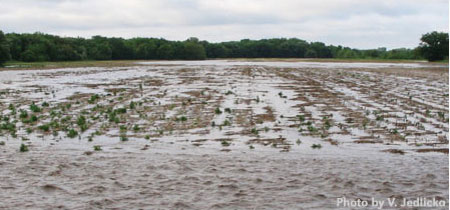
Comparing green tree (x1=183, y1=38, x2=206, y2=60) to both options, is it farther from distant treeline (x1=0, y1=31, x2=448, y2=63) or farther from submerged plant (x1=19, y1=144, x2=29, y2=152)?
submerged plant (x1=19, y1=144, x2=29, y2=152)

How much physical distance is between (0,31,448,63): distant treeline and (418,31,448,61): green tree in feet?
1.65

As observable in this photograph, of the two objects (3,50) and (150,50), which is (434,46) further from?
(150,50)

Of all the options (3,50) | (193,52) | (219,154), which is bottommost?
(219,154)

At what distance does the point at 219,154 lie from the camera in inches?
420

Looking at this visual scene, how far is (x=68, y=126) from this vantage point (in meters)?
14.3

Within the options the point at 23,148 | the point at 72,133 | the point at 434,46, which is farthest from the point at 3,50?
the point at 434,46

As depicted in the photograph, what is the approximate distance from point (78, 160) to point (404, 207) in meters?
6.34

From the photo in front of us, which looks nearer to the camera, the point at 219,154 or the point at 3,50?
the point at 219,154

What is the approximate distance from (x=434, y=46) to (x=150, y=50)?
87267mm

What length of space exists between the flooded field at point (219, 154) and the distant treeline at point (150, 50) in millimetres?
65250

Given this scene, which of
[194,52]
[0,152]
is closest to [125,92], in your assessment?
[0,152]

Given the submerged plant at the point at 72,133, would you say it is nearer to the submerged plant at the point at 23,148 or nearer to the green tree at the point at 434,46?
the submerged plant at the point at 23,148

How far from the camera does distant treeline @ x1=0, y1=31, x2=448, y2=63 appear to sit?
106312 mm

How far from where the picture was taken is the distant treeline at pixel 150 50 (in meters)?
106
